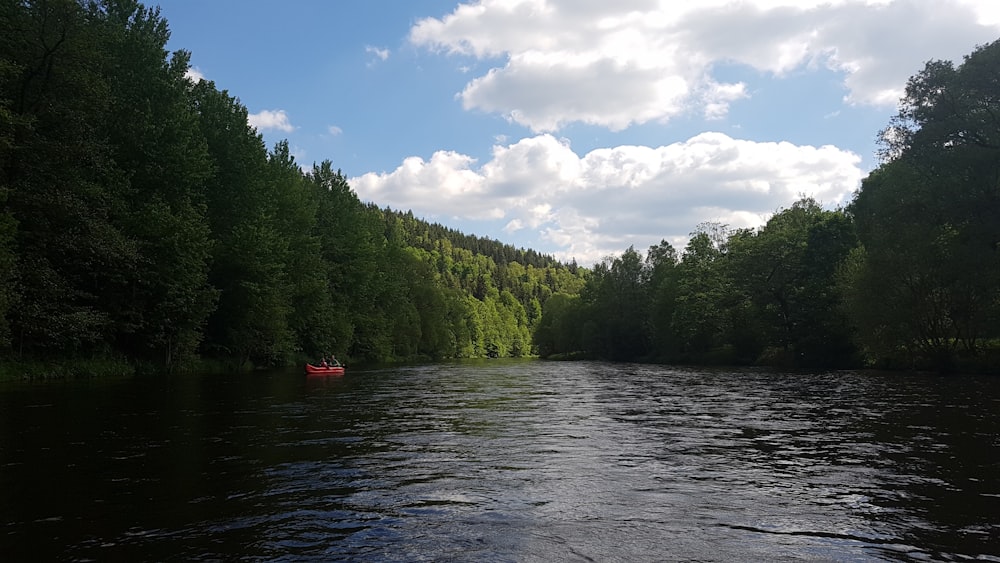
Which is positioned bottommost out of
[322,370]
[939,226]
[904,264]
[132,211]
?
[322,370]

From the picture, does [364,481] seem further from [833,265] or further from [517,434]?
[833,265]

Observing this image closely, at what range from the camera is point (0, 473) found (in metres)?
8.96

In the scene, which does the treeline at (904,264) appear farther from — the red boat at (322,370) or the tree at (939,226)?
the red boat at (322,370)

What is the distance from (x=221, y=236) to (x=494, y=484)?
41.1 meters

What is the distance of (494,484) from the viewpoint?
8.84 metres

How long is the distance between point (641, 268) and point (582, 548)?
9529 cm

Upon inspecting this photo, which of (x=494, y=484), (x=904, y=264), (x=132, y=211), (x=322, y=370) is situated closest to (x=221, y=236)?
(x=132, y=211)

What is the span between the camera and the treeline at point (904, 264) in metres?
35.3

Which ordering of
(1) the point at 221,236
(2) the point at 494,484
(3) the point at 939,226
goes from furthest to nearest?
(1) the point at 221,236 < (3) the point at 939,226 < (2) the point at 494,484

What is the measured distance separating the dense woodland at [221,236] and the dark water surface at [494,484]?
48.4ft

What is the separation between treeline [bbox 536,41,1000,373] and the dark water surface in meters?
24.2

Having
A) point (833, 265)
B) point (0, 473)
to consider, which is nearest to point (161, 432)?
point (0, 473)

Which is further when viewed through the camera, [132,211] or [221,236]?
[221,236]

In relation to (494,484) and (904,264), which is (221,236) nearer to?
(494,484)
